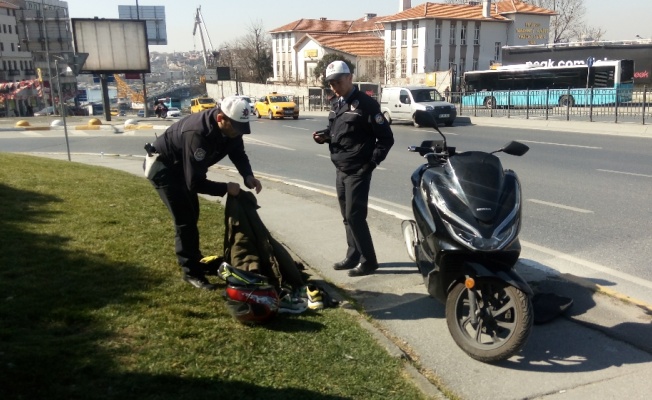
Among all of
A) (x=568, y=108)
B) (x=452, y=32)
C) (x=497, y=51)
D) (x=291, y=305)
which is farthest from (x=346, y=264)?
(x=497, y=51)

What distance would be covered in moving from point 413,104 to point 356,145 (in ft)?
74.8

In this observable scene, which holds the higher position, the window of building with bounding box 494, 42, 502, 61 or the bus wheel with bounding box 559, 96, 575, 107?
the window of building with bounding box 494, 42, 502, 61

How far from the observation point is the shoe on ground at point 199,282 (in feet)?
16.2

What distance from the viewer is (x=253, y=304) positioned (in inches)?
166

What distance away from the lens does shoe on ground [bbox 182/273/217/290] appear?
195 inches

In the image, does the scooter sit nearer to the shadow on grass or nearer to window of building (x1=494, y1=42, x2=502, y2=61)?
the shadow on grass

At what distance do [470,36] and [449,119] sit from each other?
3907 centimetres

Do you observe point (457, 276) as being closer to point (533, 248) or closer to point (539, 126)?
point (533, 248)

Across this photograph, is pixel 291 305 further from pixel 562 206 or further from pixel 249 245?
pixel 562 206

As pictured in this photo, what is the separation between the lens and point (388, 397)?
3424 millimetres

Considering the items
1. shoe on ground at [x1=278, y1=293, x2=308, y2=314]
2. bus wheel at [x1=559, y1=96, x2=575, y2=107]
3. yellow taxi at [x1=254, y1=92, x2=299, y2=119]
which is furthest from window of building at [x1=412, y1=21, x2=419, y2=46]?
shoe on ground at [x1=278, y1=293, x2=308, y2=314]

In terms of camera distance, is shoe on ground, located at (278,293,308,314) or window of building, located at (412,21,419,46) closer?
shoe on ground, located at (278,293,308,314)

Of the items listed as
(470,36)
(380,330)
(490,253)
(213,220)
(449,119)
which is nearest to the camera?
(490,253)

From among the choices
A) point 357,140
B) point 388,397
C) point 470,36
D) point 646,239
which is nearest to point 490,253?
point 388,397
